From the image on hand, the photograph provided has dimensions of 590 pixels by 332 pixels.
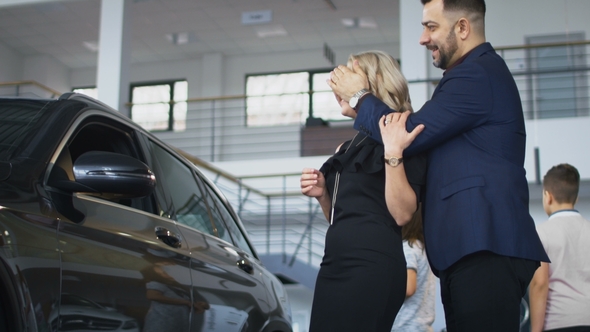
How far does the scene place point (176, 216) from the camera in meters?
2.48

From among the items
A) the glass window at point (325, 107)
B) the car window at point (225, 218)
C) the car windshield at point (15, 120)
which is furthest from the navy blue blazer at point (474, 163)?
the glass window at point (325, 107)

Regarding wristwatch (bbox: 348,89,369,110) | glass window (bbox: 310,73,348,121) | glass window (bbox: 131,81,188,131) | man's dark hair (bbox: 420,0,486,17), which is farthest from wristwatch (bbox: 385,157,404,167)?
glass window (bbox: 131,81,188,131)

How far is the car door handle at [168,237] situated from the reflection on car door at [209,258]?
81 millimetres

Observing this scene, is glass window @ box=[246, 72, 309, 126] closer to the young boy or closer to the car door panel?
the young boy

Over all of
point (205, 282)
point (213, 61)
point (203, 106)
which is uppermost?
point (213, 61)

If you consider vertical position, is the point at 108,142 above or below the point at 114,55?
below

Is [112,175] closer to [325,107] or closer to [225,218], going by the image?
[225,218]

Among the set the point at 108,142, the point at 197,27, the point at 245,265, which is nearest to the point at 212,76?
the point at 197,27

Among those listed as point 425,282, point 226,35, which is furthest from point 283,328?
point 226,35

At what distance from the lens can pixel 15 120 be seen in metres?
1.95

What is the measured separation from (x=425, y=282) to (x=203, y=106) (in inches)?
500

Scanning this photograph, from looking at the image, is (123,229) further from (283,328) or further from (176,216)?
(283,328)

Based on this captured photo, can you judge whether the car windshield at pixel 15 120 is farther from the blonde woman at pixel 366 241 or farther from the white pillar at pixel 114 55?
the white pillar at pixel 114 55

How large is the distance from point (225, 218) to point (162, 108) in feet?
44.2
